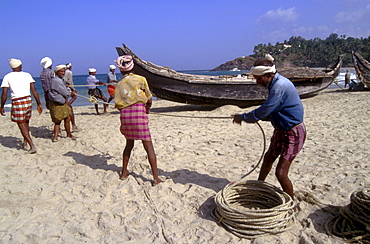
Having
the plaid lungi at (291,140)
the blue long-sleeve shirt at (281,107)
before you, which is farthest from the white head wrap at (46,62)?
the plaid lungi at (291,140)

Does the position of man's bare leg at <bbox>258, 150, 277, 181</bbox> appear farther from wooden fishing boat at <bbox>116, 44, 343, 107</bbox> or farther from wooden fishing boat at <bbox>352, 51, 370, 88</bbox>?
wooden fishing boat at <bbox>352, 51, 370, 88</bbox>

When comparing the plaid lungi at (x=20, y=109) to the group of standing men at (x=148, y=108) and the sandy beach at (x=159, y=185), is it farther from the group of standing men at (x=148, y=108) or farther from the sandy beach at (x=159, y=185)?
the sandy beach at (x=159, y=185)

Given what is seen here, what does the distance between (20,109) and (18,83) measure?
0.45m

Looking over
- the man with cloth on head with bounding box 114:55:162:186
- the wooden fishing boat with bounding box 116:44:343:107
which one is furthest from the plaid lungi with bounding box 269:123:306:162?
the wooden fishing boat with bounding box 116:44:343:107

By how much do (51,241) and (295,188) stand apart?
2.72 m

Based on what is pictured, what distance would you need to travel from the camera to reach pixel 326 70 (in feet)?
42.0

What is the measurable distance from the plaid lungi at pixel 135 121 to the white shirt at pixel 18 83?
253 centimetres

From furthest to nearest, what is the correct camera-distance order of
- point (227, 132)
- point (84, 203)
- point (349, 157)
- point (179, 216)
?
1. point (227, 132)
2. point (349, 157)
3. point (84, 203)
4. point (179, 216)

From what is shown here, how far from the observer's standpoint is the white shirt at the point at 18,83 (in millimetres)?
4789

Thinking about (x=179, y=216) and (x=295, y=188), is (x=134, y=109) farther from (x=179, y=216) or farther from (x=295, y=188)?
(x=295, y=188)

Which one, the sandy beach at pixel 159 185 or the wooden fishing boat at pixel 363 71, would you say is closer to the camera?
the sandy beach at pixel 159 185

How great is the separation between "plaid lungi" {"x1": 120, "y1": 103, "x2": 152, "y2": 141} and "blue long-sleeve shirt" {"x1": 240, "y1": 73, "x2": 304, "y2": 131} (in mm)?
1366

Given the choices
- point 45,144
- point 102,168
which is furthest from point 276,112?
point 45,144

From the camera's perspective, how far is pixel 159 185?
11.9ft
